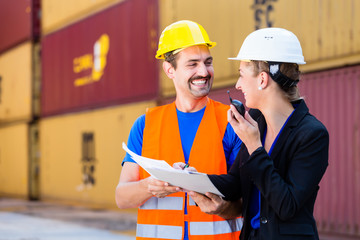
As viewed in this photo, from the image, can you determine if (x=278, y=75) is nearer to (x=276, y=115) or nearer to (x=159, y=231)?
(x=276, y=115)

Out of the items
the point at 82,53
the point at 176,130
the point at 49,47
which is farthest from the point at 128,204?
the point at 49,47

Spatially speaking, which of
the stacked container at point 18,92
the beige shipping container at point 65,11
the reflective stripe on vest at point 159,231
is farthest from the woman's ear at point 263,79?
the stacked container at point 18,92

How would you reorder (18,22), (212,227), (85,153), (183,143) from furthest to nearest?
(18,22)
(85,153)
(183,143)
(212,227)

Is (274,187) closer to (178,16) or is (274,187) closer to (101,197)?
(178,16)

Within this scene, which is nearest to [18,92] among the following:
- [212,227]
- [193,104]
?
[193,104]

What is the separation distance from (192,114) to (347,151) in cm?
576

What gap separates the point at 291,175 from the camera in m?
2.07

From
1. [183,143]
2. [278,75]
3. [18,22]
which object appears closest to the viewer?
[278,75]

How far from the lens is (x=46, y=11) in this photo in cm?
1914

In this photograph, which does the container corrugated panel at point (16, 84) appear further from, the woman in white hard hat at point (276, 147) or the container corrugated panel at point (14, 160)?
the woman in white hard hat at point (276, 147)

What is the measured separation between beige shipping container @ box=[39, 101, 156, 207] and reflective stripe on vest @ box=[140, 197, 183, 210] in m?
10.4

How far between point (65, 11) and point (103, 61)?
3168 millimetres

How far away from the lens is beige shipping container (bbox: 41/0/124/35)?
626 inches

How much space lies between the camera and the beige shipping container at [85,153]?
14656mm
